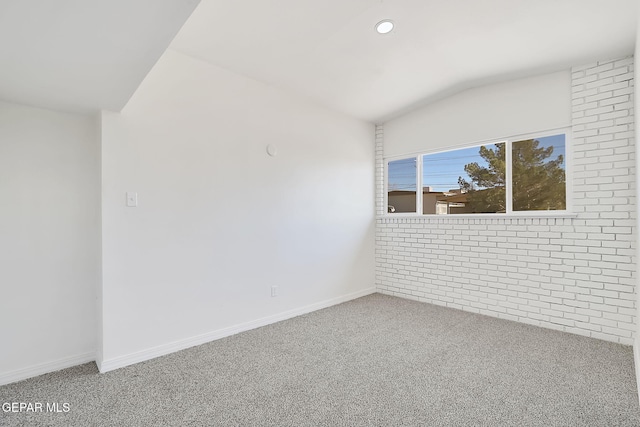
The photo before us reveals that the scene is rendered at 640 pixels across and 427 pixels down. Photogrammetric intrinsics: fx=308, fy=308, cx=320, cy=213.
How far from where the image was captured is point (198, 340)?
9.40 feet

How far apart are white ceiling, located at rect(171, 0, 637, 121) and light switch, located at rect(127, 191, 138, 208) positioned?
133 centimetres

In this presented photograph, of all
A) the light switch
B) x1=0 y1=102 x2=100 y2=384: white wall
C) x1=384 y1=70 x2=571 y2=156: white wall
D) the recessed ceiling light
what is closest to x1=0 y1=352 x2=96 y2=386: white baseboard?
x1=0 y1=102 x2=100 y2=384: white wall

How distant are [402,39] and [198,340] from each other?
10.9 feet

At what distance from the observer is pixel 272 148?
3.42m

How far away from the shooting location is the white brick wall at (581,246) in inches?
111

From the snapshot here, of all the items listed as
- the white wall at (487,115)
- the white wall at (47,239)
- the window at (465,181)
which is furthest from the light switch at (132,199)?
the window at (465,181)

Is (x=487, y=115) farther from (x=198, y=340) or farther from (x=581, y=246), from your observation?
(x=198, y=340)

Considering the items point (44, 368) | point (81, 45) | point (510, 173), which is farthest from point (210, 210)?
point (510, 173)

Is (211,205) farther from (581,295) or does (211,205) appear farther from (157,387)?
(581,295)

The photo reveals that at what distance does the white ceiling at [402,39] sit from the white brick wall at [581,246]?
537 mm

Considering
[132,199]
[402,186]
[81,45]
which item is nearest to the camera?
[81,45]

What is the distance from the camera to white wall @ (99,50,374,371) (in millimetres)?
2496

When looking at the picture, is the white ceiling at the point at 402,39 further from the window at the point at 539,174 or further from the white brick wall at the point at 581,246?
the window at the point at 539,174

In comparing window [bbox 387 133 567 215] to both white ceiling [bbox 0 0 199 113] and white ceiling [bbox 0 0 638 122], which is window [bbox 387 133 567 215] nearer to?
white ceiling [bbox 0 0 638 122]
